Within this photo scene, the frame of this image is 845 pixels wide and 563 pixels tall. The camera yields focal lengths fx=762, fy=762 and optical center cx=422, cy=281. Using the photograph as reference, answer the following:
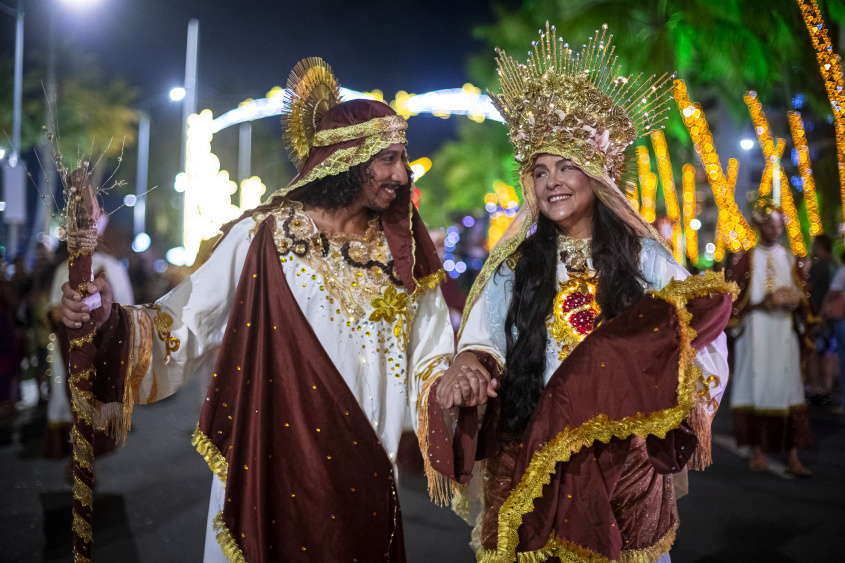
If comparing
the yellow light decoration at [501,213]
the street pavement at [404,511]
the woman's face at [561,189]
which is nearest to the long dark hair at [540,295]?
the woman's face at [561,189]

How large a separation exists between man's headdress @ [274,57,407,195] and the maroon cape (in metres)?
1.36

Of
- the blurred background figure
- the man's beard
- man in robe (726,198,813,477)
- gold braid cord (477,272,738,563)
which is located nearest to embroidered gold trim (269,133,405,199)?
the man's beard

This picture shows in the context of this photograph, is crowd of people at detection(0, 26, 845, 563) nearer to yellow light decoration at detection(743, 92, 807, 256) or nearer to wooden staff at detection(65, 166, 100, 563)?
wooden staff at detection(65, 166, 100, 563)

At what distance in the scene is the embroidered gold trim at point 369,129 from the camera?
3400 millimetres

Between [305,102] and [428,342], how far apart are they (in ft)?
4.27

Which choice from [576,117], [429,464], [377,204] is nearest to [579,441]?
[429,464]

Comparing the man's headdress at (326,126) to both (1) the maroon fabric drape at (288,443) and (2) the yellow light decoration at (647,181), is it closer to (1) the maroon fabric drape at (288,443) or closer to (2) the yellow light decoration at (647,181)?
(1) the maroon fabric drape at (288,443)

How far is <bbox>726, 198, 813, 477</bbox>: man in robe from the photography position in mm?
6992

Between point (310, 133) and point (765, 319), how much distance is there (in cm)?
537

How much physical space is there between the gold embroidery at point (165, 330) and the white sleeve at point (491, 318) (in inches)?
46.9

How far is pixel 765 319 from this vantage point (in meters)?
7.27

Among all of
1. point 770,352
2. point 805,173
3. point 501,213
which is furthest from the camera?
point 501,213

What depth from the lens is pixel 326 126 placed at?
3.50m

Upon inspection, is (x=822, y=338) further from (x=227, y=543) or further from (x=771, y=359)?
(x=227, y=543)
